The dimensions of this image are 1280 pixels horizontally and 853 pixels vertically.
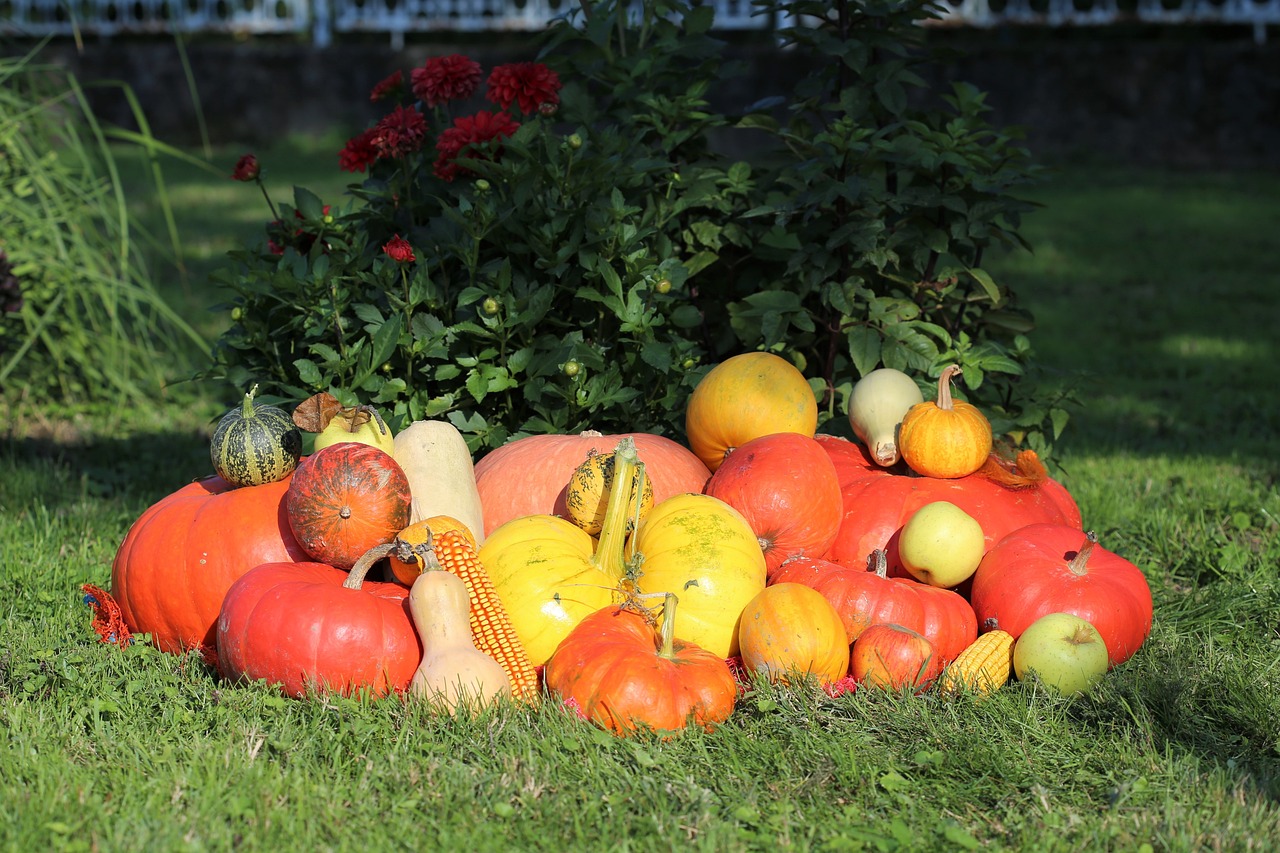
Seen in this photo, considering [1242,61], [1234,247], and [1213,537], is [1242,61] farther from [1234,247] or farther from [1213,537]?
[1213,537]

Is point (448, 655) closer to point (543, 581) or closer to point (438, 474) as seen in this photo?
point (543, 581)

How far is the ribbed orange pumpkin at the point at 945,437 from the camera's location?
369 cm

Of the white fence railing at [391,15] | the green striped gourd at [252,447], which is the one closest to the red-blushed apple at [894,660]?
the green striped gourd at [252,447]

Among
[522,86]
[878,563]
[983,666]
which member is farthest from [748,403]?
[522,86]

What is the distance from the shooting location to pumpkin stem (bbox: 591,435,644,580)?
325cm

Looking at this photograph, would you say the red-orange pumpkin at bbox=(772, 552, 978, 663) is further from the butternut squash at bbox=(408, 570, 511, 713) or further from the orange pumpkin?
the butternut squash at bbox=(408, 570, 511, 713)

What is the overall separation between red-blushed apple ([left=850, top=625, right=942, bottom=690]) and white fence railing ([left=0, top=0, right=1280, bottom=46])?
12412mm

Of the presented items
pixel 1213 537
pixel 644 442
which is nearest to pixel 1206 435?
pixel 1213 537

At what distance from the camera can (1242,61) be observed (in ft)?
41.6

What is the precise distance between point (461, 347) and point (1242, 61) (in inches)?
450

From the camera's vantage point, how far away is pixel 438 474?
3.55m

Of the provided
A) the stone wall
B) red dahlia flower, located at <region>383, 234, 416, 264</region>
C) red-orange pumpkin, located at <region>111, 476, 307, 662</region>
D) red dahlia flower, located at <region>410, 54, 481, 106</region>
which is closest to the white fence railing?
the stone wall

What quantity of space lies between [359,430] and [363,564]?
0.59 meters

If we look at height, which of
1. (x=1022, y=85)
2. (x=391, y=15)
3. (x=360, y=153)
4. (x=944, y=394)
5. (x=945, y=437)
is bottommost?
(x=945, y=437)
